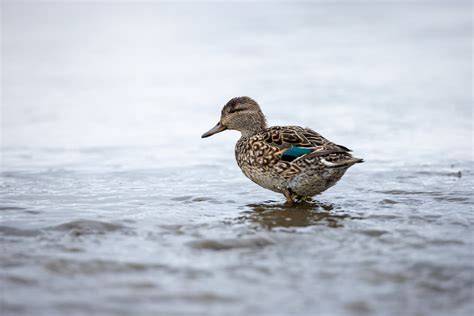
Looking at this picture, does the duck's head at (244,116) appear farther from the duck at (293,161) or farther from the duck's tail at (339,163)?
the duck's tail at (339,163)

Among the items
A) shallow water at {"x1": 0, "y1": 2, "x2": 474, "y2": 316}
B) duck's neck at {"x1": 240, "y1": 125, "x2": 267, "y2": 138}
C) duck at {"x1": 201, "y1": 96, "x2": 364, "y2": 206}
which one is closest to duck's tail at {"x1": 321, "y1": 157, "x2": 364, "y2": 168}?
duck at {"x1": 201, "y1": 96, "x2": 364, "y2": 206}

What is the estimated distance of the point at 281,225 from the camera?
685cm

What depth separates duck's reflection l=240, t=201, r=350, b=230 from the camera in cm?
689

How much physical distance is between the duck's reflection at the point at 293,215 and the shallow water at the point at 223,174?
30 millimetres

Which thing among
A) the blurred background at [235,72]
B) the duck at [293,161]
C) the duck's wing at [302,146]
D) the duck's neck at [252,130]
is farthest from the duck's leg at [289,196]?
the blurred background at [235,72]

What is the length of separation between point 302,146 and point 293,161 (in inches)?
7.2

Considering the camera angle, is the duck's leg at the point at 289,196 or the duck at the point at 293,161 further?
the duck's leg at the point at 289,196

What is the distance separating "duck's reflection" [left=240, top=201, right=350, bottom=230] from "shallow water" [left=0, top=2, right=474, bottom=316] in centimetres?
3

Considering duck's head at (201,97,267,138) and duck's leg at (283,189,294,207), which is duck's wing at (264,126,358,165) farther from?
duck's head at (201,97,267,138)

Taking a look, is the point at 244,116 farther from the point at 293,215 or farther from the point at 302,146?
the point at 293,215

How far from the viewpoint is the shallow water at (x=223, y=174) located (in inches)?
199

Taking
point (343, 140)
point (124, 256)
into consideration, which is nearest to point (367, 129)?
point (343, 140)

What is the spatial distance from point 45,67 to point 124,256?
1104cm

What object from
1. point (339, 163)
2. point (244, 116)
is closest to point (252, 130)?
point (244, 116)
